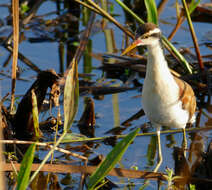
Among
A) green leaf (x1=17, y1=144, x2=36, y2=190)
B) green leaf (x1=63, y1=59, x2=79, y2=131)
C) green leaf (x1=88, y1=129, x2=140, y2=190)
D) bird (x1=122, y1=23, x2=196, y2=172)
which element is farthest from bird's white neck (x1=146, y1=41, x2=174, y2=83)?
green leaf (x1=17, y1=144, x2=36, y2=190)

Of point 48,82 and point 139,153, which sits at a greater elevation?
point 48,82

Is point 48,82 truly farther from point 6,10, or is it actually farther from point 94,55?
point 6,10

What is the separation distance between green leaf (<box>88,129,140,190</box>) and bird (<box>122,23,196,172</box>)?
1.00 metres

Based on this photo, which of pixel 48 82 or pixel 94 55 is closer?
pixel 48 82

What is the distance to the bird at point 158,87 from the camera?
378 cm

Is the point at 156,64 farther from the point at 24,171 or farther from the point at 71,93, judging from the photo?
the point at 24,171

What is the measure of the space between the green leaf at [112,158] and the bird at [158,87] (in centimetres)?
100

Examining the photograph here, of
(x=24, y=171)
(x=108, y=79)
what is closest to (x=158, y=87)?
(x=24, y=171)

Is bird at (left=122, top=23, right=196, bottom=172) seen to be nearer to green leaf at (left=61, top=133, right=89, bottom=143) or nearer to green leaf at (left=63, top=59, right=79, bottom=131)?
green leaf at (left=63, top=59, right=79, bottom=131)

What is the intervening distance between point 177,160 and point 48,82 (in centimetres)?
136

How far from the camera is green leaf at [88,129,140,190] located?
9.56 ft

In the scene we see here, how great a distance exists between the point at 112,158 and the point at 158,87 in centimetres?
102

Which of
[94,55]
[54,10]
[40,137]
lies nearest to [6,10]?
[54,10]

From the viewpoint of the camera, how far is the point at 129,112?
5.39 metres
